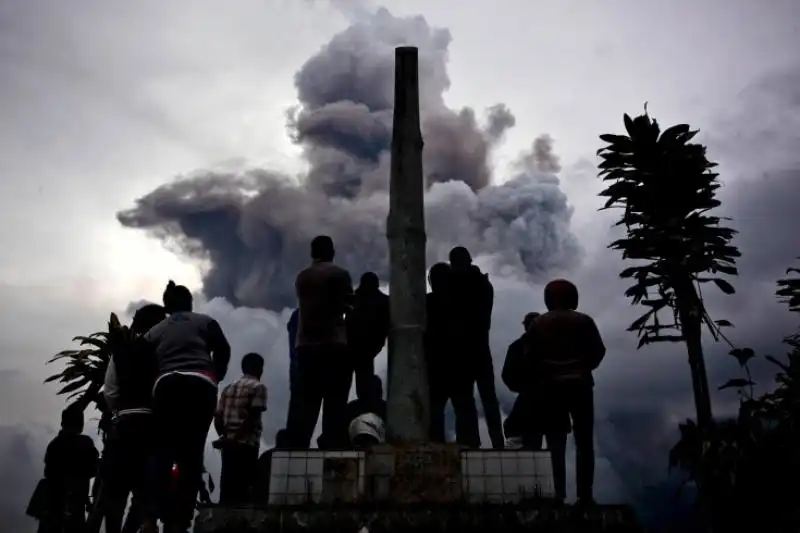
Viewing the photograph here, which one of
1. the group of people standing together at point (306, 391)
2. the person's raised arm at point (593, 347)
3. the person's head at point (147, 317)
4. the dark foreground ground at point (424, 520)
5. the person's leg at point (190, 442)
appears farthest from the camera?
the person's raised arm at point (593, 347)

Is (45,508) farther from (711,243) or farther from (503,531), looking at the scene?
(711,243)

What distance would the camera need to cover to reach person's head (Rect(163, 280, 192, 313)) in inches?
239

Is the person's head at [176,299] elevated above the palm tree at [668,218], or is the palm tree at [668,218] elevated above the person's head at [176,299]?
the palm tree at [668,218]

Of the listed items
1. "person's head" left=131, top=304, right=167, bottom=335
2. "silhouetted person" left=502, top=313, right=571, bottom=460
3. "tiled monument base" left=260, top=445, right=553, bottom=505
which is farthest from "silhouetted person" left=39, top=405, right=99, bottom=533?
"silhouetted person" left=502, top=313, right=571, bottom=460

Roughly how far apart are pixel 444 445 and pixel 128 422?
259 cm

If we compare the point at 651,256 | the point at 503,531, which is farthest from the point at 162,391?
the point at 651,256

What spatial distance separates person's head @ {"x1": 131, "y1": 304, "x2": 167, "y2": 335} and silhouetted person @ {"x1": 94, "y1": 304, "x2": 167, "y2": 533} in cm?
58

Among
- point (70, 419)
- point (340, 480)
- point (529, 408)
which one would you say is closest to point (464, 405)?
point (529, 408)

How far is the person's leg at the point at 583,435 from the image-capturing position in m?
6.65

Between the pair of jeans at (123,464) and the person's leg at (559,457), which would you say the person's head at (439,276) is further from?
the pair of jeans at (123,464)

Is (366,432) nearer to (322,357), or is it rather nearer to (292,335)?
(322,357)

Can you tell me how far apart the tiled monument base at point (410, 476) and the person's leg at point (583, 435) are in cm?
62

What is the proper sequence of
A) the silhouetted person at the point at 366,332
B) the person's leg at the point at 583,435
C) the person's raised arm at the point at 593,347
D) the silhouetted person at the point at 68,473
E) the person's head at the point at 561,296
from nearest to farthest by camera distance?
the person's leg at the point at 583,435, the person's raised arm at the point at 593,347, the person's head at the point at 561,296, the silhouetted person at the point at 366,332, the silhouetted person at the point at 68,473

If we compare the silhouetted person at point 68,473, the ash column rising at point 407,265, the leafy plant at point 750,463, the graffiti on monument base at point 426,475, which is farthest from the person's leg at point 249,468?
the leafy plant at point 750,463
